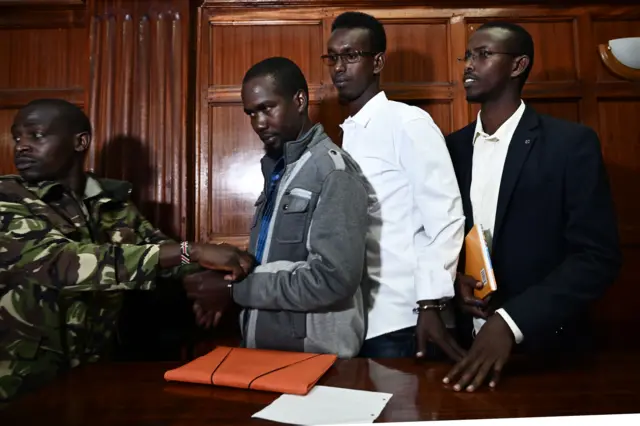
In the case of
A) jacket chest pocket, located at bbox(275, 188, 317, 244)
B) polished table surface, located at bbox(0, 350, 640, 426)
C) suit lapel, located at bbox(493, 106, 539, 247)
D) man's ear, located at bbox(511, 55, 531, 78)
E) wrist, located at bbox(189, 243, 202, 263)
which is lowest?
polished table surface, located at bbox(0, 350, 640, 426)

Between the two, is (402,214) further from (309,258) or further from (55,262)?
(55,262)

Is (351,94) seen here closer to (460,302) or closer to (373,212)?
(373,212)

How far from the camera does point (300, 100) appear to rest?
3.44 ft

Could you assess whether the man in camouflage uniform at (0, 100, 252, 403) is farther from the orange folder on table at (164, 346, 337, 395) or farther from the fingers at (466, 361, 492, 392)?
the fingers at (466, 361, 492, 392)

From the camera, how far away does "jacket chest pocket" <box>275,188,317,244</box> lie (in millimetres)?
910

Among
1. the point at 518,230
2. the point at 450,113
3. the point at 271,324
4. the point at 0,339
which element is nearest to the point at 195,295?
the point at 271,324

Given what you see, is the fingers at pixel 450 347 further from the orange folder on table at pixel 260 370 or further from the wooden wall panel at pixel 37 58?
the wooden wall panel at pixel 37 58

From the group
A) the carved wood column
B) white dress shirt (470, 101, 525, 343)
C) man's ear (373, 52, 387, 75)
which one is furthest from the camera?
the carved wood column

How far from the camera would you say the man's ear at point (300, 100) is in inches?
41.0

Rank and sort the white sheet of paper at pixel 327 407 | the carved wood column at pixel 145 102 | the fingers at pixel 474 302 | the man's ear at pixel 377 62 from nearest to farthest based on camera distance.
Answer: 1. the white sheet of paper at pixel 327 407
2. the fingers at pixel 474 302
3. the man's ear at pixel 377 62
4. the carved wood column at pixel 145 102

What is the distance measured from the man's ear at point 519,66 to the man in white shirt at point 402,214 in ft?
0.79

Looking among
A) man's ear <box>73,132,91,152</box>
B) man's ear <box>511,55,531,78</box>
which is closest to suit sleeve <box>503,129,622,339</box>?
man's ear <box>511,55,531,78</box>

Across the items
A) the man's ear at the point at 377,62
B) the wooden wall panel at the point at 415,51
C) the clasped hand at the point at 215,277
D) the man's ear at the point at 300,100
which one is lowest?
the clasped hand at the point at 215,277

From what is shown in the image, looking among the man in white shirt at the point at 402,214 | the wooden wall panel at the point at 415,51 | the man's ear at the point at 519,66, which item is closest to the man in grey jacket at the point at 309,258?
the man in white shirt at the point at 402,214
